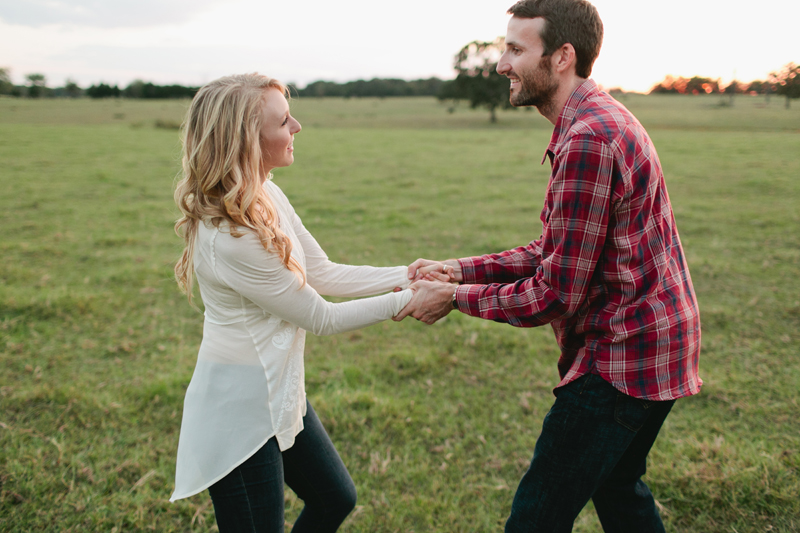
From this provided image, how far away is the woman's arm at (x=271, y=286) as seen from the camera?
2.08 metres

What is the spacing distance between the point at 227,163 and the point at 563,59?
152 centimetres

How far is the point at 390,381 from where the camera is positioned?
16.7 feet

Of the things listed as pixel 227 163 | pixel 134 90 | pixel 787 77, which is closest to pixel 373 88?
pixel 134 90

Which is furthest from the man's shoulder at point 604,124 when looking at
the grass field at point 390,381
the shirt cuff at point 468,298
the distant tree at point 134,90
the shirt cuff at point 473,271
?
the distant tree at point 134,90

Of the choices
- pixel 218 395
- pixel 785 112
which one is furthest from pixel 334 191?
pixel 785 112

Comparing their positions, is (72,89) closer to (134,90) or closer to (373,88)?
(134,90)

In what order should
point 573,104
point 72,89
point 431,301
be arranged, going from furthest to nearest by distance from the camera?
1. point 72,89
2. point 431,301
3. point 573,104

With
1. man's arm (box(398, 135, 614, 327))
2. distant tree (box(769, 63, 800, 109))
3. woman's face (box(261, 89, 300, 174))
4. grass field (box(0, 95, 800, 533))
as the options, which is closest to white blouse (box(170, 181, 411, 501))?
woman's face (box(261, 89, 300, 174))

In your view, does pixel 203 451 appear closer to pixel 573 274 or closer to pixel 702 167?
pixel 573 274

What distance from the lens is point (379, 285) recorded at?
3.21 metres

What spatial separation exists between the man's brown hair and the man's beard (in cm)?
7

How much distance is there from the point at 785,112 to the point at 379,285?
4974 cm

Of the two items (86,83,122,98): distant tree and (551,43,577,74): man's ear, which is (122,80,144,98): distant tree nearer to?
(86,83,122,98): distant tree

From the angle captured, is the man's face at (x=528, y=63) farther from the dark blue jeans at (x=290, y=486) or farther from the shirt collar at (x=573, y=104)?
the dark blue jeans at (x=290, y=486)
